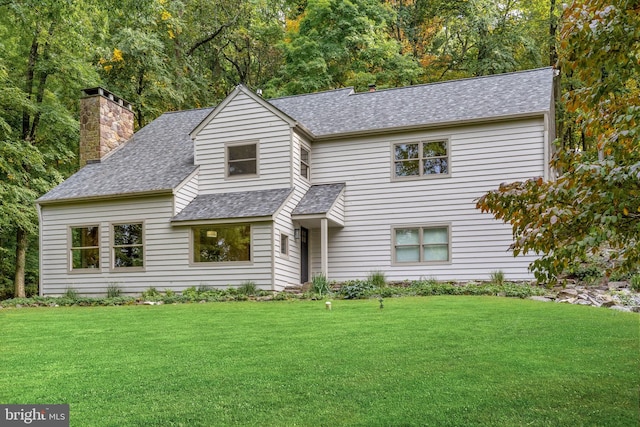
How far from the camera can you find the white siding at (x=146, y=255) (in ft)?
56.1

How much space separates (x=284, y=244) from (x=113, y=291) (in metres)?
5.23

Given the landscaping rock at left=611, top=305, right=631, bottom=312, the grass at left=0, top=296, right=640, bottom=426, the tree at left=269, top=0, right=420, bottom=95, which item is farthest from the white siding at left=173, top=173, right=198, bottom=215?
the landscaping rock at left=611, top=305, right=631, bottom=312

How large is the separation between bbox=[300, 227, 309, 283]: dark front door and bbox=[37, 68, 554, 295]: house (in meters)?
0.07

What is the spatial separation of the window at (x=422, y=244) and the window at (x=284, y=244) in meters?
3.16

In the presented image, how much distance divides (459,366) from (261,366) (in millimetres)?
2297

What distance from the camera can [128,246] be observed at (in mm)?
18609

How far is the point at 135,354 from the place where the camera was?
8.34m

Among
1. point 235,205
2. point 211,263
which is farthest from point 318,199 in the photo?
point 211,263

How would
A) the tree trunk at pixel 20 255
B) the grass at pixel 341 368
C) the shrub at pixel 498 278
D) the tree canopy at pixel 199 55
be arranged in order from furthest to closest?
the tree trunk at pixel 20 255 → the tree canopy at pixel 199 55 → the shrub at pixel 498 278 → the grass at pixel 341 368

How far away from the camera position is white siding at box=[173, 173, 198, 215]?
18.1 meters

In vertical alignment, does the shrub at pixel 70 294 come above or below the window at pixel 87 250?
below

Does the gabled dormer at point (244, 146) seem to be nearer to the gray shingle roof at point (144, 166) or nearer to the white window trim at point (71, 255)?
the gray shingle roof at point (144, 166)

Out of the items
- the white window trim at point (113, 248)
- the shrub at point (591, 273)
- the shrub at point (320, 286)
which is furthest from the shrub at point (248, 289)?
the shrub at point (591, 273)

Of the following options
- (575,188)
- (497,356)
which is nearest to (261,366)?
(497,356)
